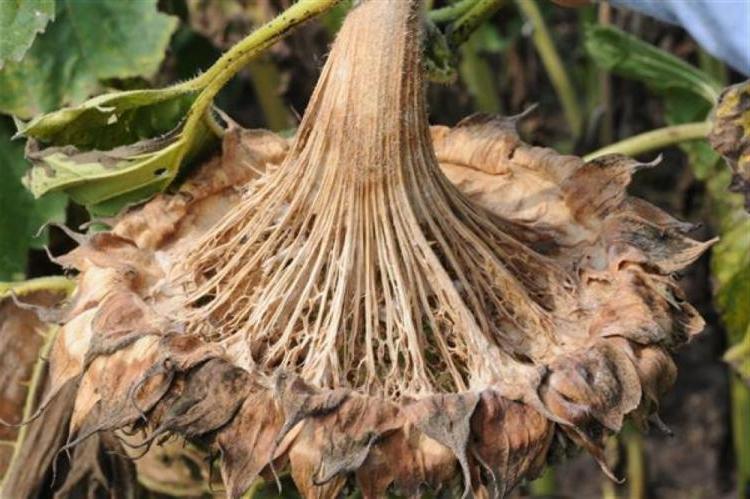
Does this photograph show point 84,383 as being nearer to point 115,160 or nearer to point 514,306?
point 115,160

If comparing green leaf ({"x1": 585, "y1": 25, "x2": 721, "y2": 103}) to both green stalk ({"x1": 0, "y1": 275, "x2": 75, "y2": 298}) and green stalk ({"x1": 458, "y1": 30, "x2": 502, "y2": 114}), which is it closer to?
green stalk ({"x1": 458, "y1": 30, "x2": 502, "y2": 114})

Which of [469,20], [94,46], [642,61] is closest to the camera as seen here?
[469,20]

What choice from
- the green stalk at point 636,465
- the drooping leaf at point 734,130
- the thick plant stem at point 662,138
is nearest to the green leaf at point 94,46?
the thick plant stem at point 662,138

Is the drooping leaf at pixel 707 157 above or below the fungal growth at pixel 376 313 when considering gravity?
below

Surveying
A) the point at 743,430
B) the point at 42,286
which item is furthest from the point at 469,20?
the point at 743,430

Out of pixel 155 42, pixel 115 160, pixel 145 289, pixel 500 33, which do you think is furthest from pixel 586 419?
pixel 500 33

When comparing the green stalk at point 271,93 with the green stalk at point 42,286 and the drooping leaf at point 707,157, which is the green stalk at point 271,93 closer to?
the drooping leaf at point 707,157

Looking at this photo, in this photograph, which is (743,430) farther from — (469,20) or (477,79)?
(469,20)

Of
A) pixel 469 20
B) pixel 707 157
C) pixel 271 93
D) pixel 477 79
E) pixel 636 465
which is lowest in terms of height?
pixel 636 465
